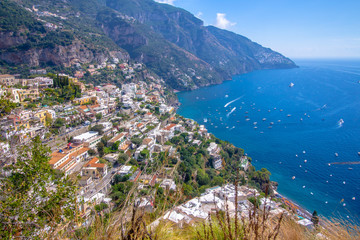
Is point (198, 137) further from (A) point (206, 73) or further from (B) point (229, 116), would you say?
(A) point (206, 73)

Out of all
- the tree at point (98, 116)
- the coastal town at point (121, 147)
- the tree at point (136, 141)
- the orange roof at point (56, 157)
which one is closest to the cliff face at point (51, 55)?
the coastal town at point (121, 147)

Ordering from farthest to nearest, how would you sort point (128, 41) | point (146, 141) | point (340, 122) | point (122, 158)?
1. point (128, 41)
2. point (340, 122)
3. point (146, 141)
4. point (122, 158)

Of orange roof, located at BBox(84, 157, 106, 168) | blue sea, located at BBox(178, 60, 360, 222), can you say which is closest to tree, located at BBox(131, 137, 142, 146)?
orange roof, located at BBox(84, 157, 106, 168)

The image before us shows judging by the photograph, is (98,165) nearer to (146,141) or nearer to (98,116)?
(146,141)

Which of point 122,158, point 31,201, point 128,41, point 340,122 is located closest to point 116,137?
point 122,158

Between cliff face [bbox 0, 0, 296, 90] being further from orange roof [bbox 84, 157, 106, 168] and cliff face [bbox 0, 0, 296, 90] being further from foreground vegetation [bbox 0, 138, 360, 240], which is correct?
foreground vegetation [bbox 0, 138, 360, 240]


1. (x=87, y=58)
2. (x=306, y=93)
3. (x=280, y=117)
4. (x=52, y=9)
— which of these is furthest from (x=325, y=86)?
(x=52, y=9)
